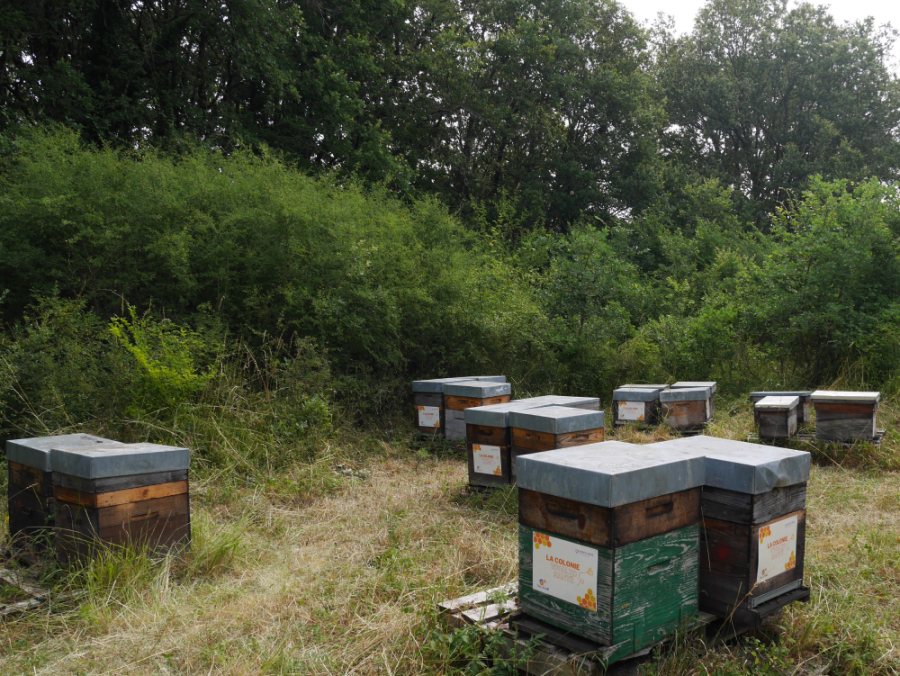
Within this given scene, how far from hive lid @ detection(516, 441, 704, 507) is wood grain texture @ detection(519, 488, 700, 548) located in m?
0.04

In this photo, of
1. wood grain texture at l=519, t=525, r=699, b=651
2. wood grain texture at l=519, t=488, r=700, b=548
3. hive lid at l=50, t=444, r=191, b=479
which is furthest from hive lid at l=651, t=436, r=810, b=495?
hive lid at l=50, t=444, r=191, b=479

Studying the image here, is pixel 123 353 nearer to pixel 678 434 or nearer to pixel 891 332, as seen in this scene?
pixel 678 434

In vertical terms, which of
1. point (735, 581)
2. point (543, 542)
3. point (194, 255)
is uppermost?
point (194, 255)

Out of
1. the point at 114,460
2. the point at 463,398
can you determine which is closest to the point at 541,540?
the point at 114,460

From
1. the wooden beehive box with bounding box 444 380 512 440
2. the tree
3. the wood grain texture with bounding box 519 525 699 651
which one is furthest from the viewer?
the tree

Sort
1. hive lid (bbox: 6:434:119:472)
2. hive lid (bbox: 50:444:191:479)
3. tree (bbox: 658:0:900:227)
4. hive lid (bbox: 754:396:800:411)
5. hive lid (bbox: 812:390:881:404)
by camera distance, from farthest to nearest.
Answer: tree (bbox: 658:0:900:227) < hive lid (bbox: 754:396:800:411) < hive lid (bbox: 812:390:881:404) < hive lid (bbox: 6:434:119:472) < hive lid (bbox: 50:444:191:479)

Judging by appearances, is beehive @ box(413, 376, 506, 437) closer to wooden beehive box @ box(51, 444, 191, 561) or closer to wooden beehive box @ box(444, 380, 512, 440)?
wooden beehive box @ box(444, 380, 512, 440)

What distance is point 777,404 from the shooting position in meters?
6.01

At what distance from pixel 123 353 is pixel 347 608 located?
3.79 m

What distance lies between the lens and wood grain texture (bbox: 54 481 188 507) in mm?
3396

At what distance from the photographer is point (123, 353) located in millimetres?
5766

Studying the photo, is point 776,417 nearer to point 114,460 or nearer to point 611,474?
point 611,474

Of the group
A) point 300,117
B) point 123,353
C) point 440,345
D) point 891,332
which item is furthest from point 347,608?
point 300,117

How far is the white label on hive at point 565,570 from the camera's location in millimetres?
2367
